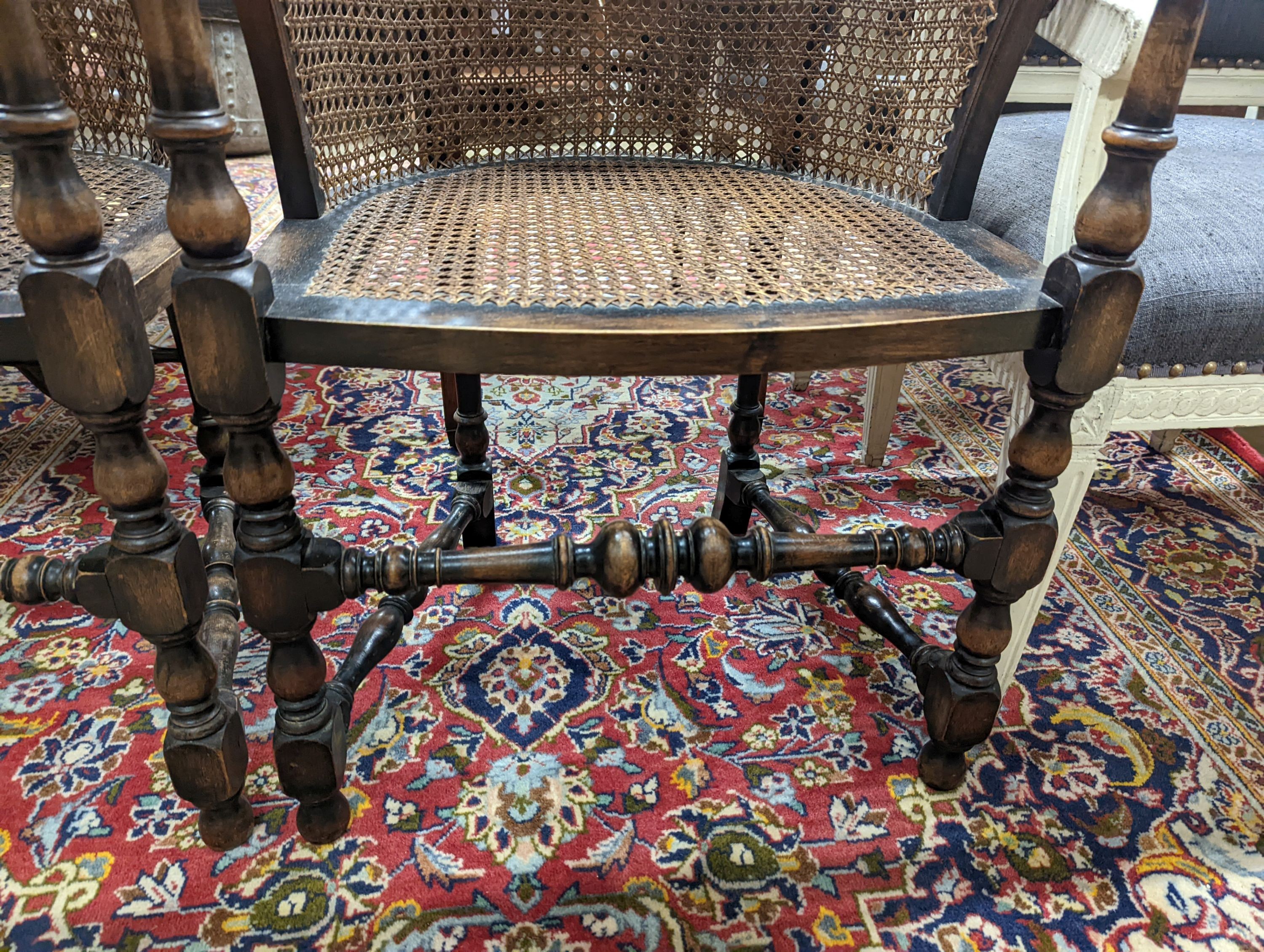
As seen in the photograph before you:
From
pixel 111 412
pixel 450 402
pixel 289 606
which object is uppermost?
pixel 111 412

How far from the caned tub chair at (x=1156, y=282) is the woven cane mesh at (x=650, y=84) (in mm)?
116

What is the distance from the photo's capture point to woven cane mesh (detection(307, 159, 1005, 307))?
68 centimetres

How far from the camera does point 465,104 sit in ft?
3.26

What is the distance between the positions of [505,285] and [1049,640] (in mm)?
871

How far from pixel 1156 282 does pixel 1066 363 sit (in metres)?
0.19

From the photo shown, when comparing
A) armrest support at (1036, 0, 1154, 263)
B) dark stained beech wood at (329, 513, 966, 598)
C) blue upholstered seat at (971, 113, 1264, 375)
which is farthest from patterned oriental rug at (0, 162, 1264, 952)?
armrest support at (1036, 0, 1154, 263)

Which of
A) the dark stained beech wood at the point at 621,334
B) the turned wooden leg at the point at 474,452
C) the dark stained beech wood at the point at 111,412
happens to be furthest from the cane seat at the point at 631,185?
the turned wooden leg at the point at 474,452

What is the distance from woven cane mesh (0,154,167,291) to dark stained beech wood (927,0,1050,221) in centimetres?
71

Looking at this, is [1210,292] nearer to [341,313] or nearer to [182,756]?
[341,313]

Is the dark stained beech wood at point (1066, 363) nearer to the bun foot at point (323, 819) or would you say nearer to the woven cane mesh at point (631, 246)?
the woven cane mesh at point (631, 246)

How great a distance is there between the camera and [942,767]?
903mm

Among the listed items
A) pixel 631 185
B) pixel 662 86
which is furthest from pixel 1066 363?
pixel 662 86

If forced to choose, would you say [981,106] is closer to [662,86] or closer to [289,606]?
[662,86]

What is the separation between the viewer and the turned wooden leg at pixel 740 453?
118 centimetres
